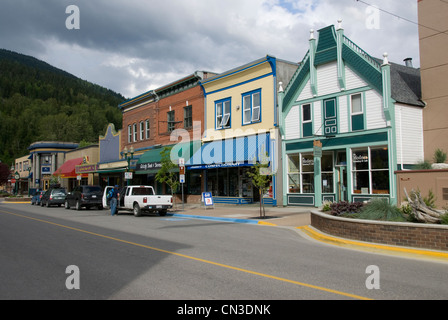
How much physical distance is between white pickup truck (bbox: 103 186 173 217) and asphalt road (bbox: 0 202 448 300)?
846cm

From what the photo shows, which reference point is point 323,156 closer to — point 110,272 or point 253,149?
point 253,149

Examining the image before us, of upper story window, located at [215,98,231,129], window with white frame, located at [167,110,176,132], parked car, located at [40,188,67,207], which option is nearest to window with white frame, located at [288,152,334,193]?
upper story window, located at [215,98,231,129]

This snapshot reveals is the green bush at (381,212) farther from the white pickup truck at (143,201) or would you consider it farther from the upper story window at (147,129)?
the upper story window at (147,129)

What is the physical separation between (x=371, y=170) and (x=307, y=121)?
496 cm

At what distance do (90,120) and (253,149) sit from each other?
90.5m

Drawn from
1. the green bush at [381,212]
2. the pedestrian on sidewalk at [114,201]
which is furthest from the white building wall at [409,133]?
the pedestrian on sidewalk at [114,201]

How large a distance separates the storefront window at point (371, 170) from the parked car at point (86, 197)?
17.3 metres

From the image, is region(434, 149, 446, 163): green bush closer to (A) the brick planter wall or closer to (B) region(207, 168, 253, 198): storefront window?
(A) the brick planter wall

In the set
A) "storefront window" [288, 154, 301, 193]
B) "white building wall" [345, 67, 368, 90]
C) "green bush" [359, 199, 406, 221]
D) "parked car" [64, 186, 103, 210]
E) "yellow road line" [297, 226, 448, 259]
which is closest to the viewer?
"yellow road line" [297, 226, 448, 259]

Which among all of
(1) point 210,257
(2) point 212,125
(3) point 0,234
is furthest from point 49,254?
(2) point 212,125

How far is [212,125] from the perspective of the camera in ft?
94.0

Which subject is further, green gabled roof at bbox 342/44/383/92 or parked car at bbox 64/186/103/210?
parked car at bbox 64/186/103/210

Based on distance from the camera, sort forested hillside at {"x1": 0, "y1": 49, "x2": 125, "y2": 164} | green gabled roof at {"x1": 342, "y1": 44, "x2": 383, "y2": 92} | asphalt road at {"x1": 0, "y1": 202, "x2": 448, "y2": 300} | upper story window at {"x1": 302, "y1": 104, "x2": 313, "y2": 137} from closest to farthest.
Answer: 1. asphalt road at {"x1": 0, "y1": 202, "x2": 448, "y2": 300}
2. green gabled roof at {"x1": 342, "y1": 44, "x2": 383, "y2": 92}
3. upper story window at {"x1": 302, "y1": 104, "x2": 313, "y2": 137}
4. forested hillside at {"x1": 0, "y1": 49, "x2": 125, "y2": 164}

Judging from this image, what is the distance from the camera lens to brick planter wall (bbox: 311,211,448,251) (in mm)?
9305
